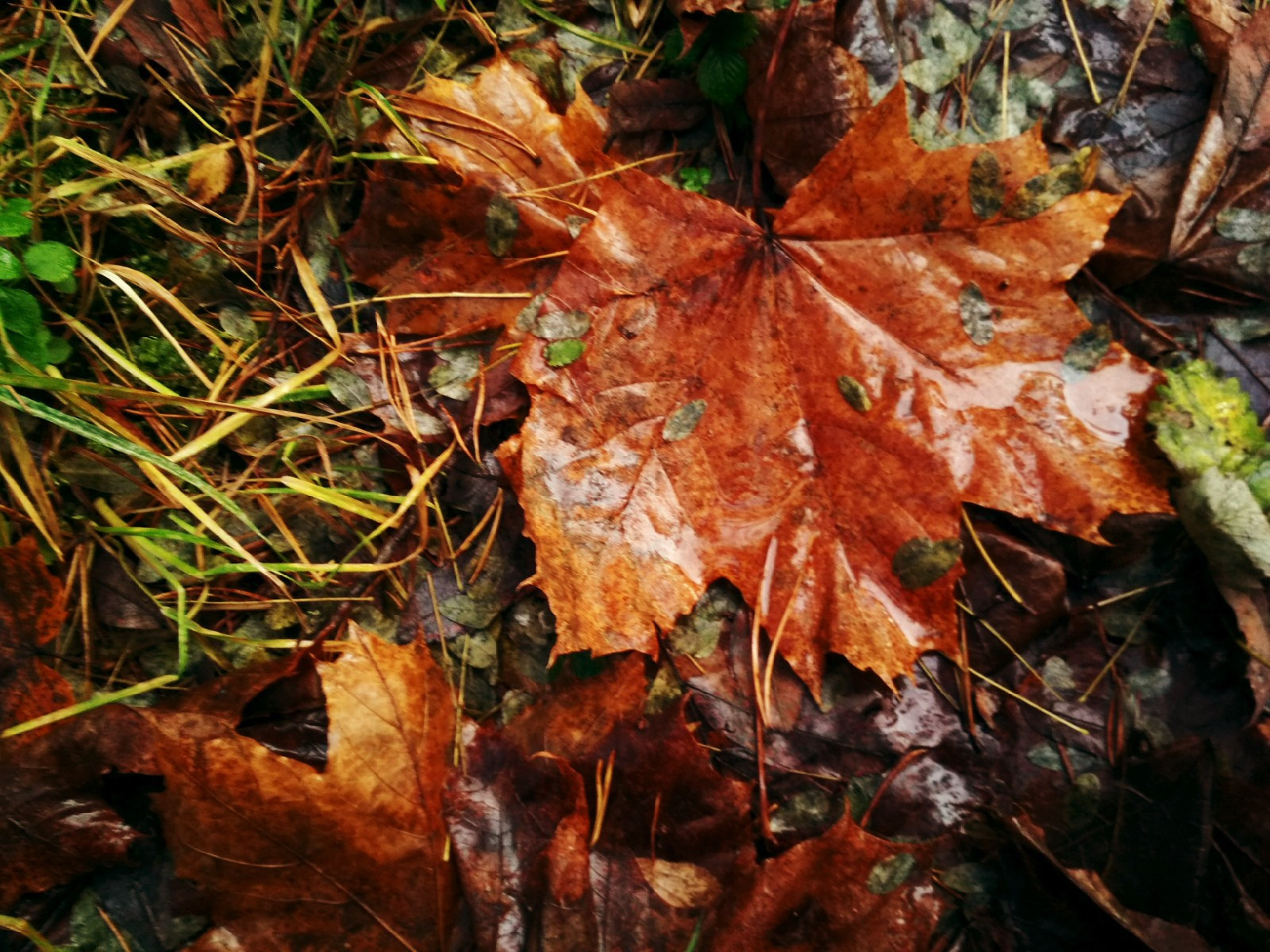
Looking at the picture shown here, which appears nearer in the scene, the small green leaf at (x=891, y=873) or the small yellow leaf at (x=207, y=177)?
the small green leaf at (x=891, y=873)

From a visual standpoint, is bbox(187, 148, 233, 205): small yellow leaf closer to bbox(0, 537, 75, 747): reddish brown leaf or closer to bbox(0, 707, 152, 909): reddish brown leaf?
bbox(0, 537, 75, 747): reddish brown leaf

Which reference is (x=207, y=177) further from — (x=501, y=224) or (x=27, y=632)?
(x=27, y=632)

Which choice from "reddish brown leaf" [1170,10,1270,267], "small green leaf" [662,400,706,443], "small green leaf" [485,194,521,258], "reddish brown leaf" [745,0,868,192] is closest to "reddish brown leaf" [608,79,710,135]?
"reddish brown leaf" [745,0,868,192]

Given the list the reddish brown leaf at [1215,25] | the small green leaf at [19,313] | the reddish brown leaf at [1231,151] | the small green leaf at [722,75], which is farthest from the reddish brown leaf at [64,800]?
the reddish brown leaf at [1215,25]

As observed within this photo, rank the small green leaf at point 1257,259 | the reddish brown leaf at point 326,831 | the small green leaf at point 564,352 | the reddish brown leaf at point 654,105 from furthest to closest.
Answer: the reddish brown leaf at point 654,105, the small green leaf at point 1257,259, the small green leaf at point 564,352, the reddish brown leaf at point 326,831

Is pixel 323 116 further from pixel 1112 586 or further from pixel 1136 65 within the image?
pixel 1112 586

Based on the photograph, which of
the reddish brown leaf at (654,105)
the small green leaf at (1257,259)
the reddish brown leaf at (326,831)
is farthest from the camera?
the reddish brown leaf at (654,105)

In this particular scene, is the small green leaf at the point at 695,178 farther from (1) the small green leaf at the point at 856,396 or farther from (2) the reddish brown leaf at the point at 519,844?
(2) the reddish brown leaf at the point at 519,844

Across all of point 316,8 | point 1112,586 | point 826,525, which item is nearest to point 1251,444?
point 1112,586

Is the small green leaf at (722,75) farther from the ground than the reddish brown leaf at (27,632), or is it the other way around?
the small green leaf at (722,75)
